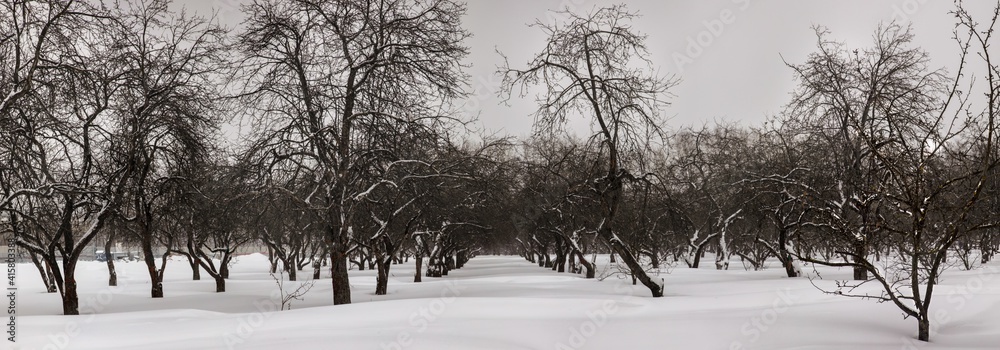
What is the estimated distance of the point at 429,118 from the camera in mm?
15086

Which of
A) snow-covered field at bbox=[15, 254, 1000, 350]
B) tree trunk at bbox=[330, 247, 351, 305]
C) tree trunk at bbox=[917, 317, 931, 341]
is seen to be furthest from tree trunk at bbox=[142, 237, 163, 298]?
tree trunk at bbox=[917, 317, 931, 341]

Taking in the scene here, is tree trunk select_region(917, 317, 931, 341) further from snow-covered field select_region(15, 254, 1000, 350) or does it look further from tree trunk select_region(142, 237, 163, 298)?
tree trunk select_region(142, 237, 163, 298)

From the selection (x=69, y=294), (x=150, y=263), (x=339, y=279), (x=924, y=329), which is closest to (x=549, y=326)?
(x=924, y=329)

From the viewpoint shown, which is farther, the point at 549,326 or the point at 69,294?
the point at 69,294

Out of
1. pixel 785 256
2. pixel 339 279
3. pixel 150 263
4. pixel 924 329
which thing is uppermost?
pixel 150 263

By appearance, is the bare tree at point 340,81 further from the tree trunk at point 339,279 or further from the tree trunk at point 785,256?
the tree trunk at point 785,256

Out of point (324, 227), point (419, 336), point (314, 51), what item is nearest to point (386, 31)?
point (314, 51)

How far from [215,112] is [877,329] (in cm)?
1567

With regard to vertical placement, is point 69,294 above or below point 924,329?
above

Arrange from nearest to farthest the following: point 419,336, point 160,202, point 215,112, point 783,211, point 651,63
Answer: point 419,336, point 651,63, point 215,112, point 160,202, point 783,211

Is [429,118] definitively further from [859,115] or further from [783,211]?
[783,211]

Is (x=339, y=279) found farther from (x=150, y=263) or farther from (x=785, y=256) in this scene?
(x=785, y=256)

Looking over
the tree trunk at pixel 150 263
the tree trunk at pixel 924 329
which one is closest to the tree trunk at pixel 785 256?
the tree trunk at pixel 924 329

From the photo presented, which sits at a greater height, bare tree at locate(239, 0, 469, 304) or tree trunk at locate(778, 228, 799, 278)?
bare tree at locate(239, 0, 469, 304)
